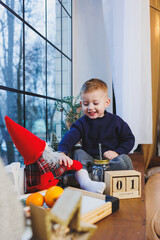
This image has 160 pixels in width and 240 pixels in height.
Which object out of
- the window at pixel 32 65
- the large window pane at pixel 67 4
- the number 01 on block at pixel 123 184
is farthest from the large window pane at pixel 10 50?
the large window pane at pixel 67 4

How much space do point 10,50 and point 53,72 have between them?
643mm

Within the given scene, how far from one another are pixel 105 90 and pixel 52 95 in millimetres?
612

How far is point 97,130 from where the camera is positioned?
4.21ft

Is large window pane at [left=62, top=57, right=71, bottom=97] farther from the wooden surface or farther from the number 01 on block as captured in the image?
the wooden surface

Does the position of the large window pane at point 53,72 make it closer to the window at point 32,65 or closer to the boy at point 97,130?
the window at point 32,65

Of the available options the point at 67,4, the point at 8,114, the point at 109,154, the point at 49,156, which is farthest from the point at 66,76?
the point at 49,156

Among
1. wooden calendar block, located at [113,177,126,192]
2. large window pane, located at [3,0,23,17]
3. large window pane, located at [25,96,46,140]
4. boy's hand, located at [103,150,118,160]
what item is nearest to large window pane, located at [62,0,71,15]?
large window pane, located at [3,0,23,17]

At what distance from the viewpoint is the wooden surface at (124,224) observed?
52 centimetres

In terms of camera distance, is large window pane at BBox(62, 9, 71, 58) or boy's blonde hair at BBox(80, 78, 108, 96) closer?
boy's blonde hair at BBox(80, 78, 108, 96)

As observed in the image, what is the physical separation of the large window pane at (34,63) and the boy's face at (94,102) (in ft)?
1.21

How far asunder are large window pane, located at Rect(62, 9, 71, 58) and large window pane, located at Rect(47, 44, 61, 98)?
211mm

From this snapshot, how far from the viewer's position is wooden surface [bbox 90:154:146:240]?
52 cm

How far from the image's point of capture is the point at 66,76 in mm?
2105

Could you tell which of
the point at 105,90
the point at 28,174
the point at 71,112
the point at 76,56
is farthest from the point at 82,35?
the point at 28,174
